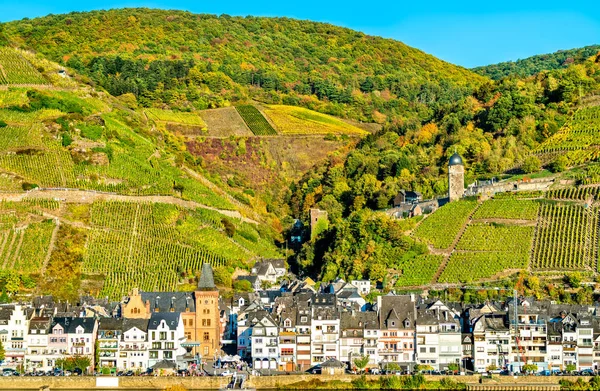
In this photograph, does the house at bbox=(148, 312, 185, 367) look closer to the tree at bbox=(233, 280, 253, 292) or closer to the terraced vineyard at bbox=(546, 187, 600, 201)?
the tree at bbox=(233, 280, 253, 292)

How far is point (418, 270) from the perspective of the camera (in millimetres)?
98438

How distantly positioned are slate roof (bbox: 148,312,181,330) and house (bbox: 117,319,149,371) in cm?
65

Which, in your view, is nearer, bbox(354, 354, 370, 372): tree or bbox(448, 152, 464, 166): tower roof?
bbox(354, 354, 370, 372): tree

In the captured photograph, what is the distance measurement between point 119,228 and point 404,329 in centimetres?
3623

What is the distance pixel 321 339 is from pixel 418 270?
21536 millimetres

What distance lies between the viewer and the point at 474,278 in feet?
309

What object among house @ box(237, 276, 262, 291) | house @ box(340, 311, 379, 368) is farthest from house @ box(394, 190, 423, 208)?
house @ box(340, 311, 379, 368)

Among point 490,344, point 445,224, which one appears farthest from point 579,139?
point 490,344

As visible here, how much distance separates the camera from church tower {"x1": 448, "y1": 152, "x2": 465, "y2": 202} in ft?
365

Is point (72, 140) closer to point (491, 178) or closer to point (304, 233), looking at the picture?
point (304, 233)

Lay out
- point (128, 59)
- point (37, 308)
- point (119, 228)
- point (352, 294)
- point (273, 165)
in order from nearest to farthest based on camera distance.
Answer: point (37, 308), point (352, 294), point (119, 228), point (273, 165), point (128, 59)

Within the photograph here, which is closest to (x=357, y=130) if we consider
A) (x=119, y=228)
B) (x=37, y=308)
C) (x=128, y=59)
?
(x=128, y=59)

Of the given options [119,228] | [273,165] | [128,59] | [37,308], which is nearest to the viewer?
[37,308]

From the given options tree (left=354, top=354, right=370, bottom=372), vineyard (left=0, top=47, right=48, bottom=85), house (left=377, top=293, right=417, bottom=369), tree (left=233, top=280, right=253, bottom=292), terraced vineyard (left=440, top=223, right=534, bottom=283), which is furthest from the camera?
vineyard (left=0, top=47, right=48, bottom=85)
